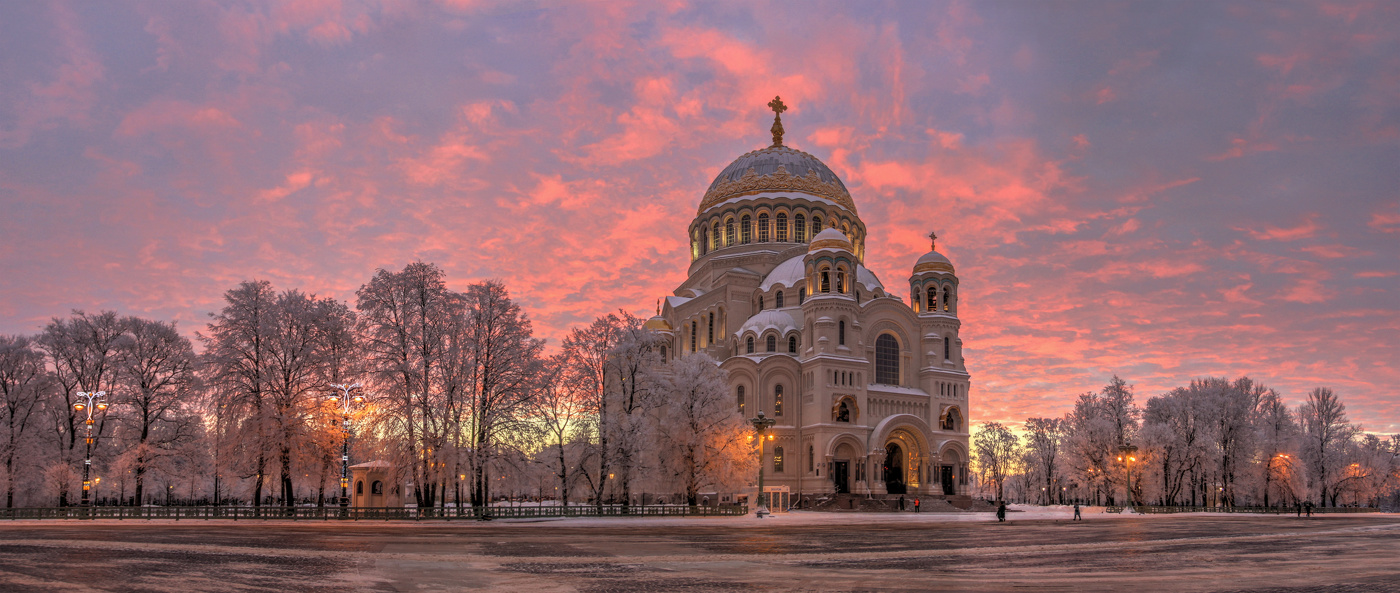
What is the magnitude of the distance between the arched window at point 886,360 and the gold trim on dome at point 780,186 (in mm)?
16004

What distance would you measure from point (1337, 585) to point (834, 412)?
1805 inches

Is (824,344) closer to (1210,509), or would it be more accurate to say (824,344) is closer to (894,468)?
(894,468)

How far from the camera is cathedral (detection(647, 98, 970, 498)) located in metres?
60.9

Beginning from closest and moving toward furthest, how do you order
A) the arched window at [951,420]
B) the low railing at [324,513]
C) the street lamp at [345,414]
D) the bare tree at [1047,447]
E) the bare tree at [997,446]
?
the street lamp at [345,414] → the low railing at [324,513] → the arched window at [951,420] → the bare tree at [1047,447] → the bare tree at [997,446]

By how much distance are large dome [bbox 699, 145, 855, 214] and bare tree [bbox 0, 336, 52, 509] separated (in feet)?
Result: 164

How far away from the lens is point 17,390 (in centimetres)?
4775

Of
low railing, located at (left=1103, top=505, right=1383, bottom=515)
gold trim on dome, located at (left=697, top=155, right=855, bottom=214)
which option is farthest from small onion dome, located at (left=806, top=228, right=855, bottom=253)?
low railing, located at (left=1103, top=505, right=1383, bottom=515)

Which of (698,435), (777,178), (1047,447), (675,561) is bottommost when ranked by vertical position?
(1047,447)

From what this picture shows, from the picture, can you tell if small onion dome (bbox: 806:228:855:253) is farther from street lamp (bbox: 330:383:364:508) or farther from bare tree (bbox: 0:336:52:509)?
bare tree (bbox: 0:336:52:509)

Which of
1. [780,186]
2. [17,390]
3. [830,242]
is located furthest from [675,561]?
[780,186]

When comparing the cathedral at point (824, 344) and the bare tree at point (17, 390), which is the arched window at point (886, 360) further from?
the bare tree at point (17, 390)

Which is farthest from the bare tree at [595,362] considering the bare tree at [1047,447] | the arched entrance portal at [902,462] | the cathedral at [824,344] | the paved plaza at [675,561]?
the bare tree at [1047,447]

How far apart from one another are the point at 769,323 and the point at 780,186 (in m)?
16.1

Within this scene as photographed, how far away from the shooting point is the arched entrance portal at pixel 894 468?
6219cm
